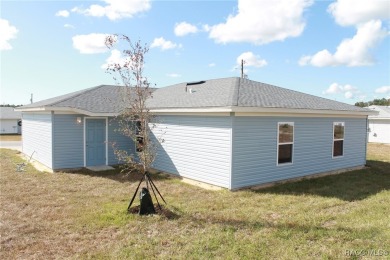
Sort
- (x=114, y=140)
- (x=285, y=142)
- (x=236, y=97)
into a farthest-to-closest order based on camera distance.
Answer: (x=114, y=140) → (x=285, y=142) → (x=236, y=97)

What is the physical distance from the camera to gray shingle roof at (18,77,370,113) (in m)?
10.6

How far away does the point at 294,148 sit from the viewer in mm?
11453

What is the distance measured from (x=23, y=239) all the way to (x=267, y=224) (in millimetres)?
4673

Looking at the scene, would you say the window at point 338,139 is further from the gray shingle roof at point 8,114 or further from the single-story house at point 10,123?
the gray shingle roof at point 8,114

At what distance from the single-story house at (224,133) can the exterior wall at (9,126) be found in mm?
29272

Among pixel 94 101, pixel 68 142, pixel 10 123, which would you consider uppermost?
pixel 94 101

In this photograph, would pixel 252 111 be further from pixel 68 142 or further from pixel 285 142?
pixel 68 142

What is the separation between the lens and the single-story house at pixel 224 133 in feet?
32.7

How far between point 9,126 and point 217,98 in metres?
38.5

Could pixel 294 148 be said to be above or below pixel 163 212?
above

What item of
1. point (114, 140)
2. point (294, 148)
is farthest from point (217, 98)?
point (114, 140)

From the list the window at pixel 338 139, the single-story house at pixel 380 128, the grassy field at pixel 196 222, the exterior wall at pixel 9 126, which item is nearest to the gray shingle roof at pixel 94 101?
the grassy field at pixel 196 222

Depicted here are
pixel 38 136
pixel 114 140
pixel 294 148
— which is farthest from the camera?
pixel 38 136

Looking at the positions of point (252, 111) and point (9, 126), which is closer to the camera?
point (252, 111)
